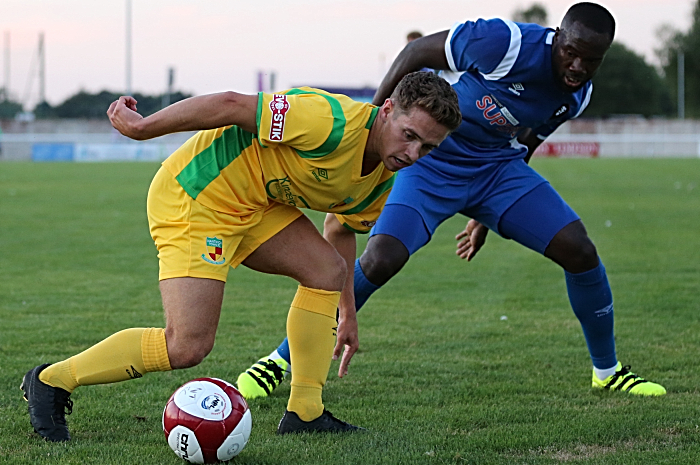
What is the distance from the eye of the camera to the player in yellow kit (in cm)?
342

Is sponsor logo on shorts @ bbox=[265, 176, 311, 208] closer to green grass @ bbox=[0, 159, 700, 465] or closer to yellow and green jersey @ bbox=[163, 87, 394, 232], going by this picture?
yellow and green jersey @ bbox=[163, 87, 394, 232]

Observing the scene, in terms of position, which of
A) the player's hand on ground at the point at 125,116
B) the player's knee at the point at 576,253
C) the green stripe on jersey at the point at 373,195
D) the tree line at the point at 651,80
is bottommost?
the tree line at the point at 651,80

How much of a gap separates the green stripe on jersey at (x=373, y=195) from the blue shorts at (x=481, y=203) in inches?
26.8

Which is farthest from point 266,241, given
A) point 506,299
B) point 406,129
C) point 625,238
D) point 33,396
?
point 625,238

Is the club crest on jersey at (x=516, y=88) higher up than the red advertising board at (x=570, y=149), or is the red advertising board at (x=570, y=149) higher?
the club crest on jersey at (x=516, y=88)

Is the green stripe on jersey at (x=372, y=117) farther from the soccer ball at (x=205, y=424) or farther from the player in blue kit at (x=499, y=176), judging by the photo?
the soccer ball at (x=205, y=424)

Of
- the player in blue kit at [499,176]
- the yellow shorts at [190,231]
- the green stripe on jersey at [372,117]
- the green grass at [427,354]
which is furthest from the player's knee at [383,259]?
the green stripe on jersey at [372,117]

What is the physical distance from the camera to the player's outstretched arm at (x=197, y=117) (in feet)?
11.0

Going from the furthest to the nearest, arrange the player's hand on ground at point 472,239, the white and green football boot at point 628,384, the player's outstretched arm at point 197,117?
1. the player's hand on ground at point 472,239
2. the white and green football boot at point 628,384
3. the player's outstretched arm at point 197,117

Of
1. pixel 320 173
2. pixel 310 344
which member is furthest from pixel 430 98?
pixel 310 344

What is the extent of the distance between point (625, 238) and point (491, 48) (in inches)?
316

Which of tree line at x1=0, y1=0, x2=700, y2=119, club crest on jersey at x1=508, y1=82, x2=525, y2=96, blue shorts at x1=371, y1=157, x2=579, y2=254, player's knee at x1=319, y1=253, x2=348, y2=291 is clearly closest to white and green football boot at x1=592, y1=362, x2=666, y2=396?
blue shorts at x1=371, y1=157, x2=579, y2=254

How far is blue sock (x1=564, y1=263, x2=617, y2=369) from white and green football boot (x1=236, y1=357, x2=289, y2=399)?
1.70 meters

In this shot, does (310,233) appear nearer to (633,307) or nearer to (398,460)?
(398,460)
